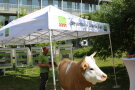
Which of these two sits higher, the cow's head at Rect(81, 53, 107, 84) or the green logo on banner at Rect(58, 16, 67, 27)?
the green logo on banner at Rect(58, 16, 67, 27)

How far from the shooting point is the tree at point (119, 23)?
1300 centimetres

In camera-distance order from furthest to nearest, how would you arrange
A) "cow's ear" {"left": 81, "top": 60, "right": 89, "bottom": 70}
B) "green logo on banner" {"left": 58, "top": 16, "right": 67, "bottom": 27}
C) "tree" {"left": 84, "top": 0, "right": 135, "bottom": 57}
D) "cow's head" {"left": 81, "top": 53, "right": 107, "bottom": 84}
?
1. "tree" {"left": 84, "top": 0, "right": 135, "bottom": 57}
2. "green logo on banner" {"left": 58, "top": 16, "right": 67, "bottom": 27}
3. "cow's ear" {"left": 81, "top": 60, "right": 89, "bottom": 70}
4. "cow's head" {"left": 81, "top": 53, "right": 107, "bottom": 84}

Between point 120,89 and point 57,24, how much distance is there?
4.66 meters

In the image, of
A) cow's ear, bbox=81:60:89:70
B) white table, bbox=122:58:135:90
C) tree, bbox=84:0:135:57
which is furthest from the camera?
tree, bbox=84:0:135:57

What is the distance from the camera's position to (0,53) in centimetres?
1538

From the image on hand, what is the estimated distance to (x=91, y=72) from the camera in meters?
6.07

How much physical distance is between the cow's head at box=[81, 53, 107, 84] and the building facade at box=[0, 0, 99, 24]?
28979 mm

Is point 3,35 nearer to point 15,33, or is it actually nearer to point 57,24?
point 15,33

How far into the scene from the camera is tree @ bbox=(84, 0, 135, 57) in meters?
13.0

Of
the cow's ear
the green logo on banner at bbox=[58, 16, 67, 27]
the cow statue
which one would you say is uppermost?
the green logo on banner at bbox=[58, 16, 67, 27]

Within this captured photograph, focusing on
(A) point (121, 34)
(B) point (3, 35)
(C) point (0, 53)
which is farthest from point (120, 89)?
(C) point (0, 53)

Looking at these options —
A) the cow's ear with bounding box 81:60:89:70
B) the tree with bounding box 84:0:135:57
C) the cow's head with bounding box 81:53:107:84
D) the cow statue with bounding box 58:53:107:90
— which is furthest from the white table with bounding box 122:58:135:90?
the tree with bounding box 84:0:135:57

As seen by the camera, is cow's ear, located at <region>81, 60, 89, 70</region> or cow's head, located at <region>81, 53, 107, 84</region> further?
cow's ear, located at <region>81, 60, 89, 70</region>

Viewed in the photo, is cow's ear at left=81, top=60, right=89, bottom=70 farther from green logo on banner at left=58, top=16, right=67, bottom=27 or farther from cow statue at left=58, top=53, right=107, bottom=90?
green logo on banner at left=58, top=16, right=67, bottom=27
